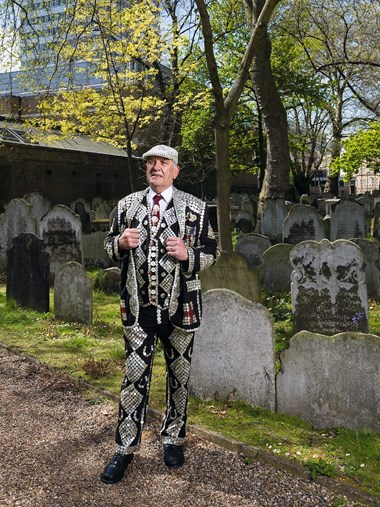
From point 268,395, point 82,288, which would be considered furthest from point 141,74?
point 268,395

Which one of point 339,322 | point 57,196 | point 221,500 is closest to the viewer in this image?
point 221,500

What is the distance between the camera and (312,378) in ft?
13.1

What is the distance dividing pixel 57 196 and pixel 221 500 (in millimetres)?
22202

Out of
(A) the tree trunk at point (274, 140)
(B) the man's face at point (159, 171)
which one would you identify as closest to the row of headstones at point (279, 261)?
(B) the man's face at point (159, 171)

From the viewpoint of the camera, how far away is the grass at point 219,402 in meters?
3.42

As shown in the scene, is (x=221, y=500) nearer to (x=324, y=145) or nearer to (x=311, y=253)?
(x=311, y=253)

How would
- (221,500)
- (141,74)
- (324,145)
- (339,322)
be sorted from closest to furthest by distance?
(221,500) < (339,322) < (141,74) < (324,145)

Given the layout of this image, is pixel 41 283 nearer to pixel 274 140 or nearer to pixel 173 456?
pixel 173 456

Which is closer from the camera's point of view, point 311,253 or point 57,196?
point 311,253

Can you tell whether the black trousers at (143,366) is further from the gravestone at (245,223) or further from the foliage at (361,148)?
the foliage at (361,148)

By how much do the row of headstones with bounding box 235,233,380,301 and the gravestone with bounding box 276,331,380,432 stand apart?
3.10m

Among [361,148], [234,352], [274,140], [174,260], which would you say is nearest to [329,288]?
[234,352]

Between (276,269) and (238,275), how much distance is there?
1993mm

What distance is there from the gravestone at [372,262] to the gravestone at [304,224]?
3.41 m
